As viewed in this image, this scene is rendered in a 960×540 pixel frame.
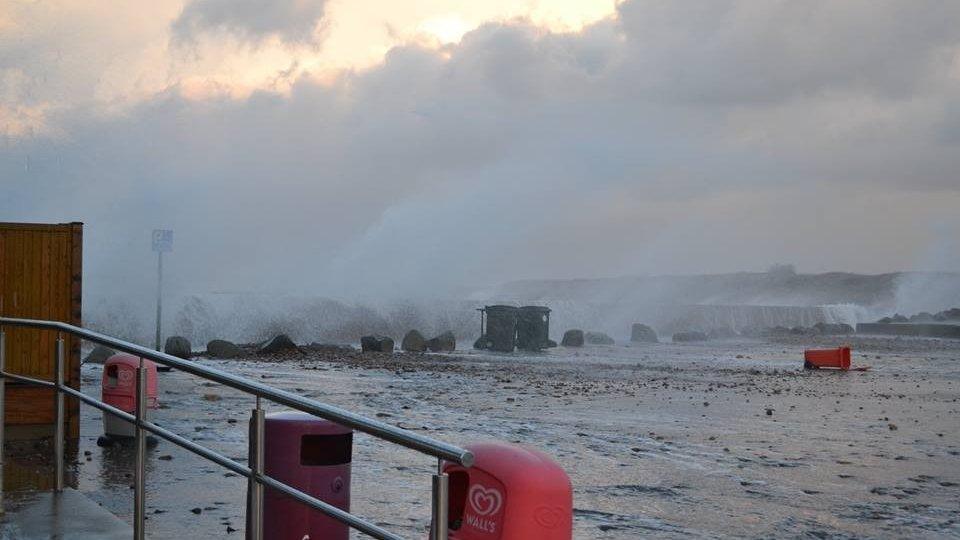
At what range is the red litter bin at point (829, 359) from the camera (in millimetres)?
29000

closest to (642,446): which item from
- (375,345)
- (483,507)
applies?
(483,507)

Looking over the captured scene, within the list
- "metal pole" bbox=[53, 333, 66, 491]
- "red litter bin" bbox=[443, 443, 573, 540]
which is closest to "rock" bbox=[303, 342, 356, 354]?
"metal pole" bbox=[53, 333, 66, 491]

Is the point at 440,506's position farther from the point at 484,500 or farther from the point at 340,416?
the point at 484,500

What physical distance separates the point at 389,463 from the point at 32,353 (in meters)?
3.73

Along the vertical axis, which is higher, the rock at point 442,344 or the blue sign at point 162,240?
the blue sign at point 162,240

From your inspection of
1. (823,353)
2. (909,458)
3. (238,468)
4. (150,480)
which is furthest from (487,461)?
(823,353)

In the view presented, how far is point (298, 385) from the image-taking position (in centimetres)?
1984

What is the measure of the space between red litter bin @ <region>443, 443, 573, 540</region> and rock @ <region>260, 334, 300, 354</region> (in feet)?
85.3

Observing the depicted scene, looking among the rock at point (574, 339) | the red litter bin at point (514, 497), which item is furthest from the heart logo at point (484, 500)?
the rock at point (574, 339)

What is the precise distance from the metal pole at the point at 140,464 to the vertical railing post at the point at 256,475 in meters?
1.34

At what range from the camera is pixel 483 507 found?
468cm

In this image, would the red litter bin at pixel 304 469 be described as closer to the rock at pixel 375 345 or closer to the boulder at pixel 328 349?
the boulder at pixel 328 349

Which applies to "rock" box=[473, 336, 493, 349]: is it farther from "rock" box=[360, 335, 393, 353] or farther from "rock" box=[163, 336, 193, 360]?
"rock" box=[163, 336, 193, 360]

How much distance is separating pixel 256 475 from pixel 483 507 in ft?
3.18
